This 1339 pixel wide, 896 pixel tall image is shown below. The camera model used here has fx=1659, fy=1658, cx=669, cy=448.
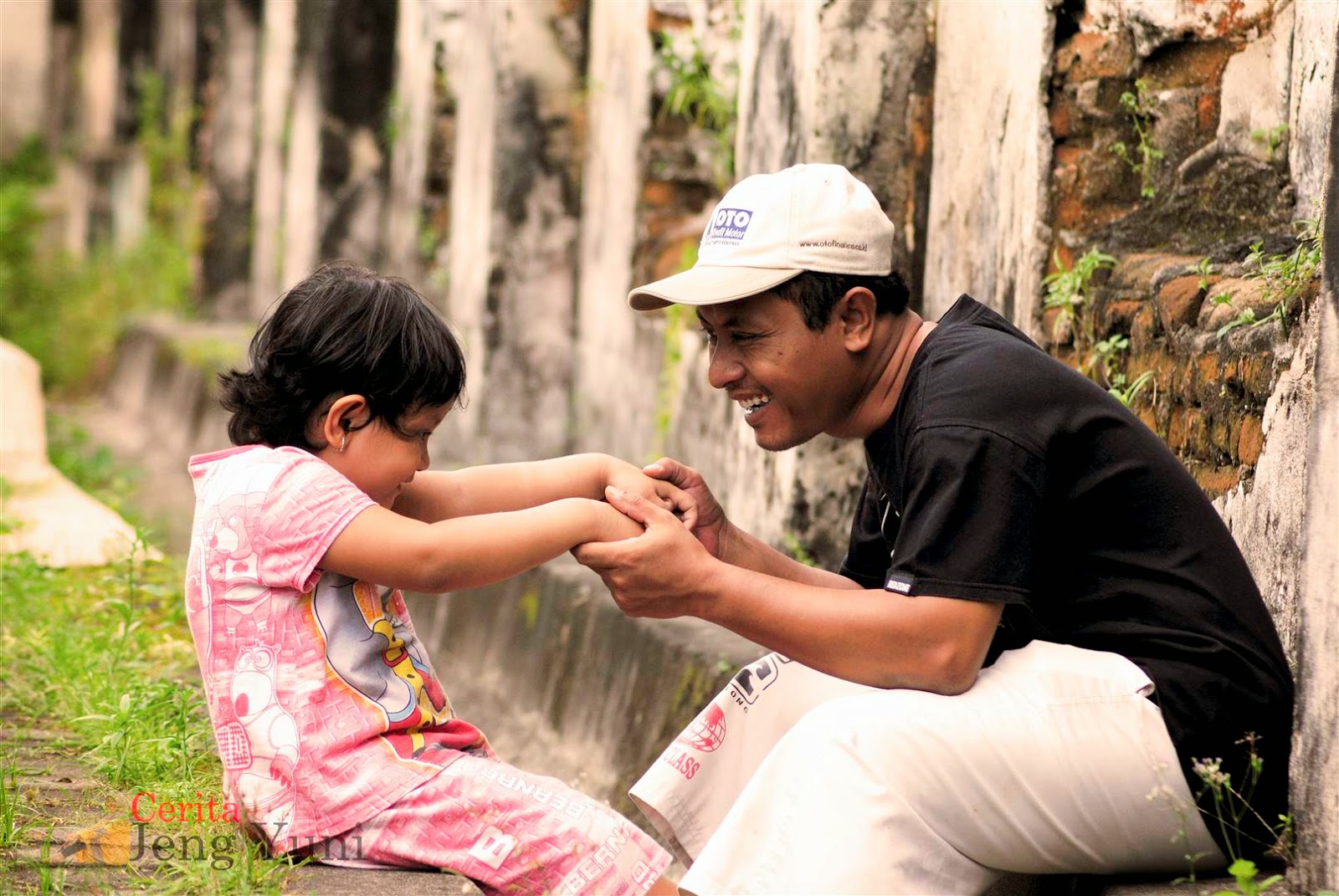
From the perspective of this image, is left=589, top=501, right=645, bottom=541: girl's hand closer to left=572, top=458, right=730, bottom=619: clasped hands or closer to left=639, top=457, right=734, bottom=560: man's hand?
left=572, top=458, right=730, bottom=619: clasped hands

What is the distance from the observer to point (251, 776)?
9.05 ft

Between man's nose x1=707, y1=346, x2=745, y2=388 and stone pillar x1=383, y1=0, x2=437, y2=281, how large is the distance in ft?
18.4

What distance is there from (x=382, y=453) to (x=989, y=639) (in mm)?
1088

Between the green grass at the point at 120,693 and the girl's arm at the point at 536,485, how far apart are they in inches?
28.7

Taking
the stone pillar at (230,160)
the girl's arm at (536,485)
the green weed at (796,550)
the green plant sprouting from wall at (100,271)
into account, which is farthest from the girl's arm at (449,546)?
the green plant sprouting from wall at (100,271)

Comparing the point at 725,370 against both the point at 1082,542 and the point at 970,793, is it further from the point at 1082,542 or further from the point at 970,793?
the point at 970,793

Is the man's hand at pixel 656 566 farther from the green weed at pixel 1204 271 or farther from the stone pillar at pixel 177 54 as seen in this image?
the stone pillar at pixel 177 54

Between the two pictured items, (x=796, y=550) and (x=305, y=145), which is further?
(x=305, y=145)

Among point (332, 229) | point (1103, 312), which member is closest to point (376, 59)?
point (332, 229)

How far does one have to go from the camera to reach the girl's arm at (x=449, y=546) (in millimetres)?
2715

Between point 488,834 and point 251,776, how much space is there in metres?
0.41

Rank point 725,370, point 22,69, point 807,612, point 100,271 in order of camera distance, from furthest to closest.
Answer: point 22,69, point 100,271, point 725,370, point 807,612

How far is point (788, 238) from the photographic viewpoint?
284 cm

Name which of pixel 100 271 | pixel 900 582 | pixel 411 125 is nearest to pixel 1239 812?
pixel 900 582
